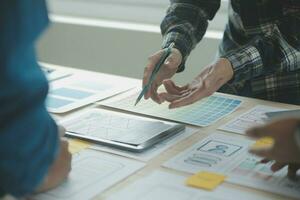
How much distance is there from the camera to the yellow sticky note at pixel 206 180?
0.77 metres

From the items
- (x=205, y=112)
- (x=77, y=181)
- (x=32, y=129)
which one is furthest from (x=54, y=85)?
(x=32, y=129)

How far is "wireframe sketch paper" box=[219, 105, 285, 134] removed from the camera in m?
1.02

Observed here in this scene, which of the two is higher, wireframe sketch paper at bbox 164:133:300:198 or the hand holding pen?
the hand holding pen

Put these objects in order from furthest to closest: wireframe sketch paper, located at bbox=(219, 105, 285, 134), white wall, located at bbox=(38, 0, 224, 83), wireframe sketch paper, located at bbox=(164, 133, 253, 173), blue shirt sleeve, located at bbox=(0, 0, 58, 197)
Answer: white wall, located at bbox=(38, 0, 224, 83)
wireframe sketch paper, located at bbox=(219, 105, 285, 134)
wireframe sketch paper, located at bbox=(164, 133, 253, 173)
blue shirt sleeve, located at bbox=(0, 0, 58, 197)

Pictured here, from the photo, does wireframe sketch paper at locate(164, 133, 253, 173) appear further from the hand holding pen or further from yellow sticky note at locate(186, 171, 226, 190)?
the hand holding pen

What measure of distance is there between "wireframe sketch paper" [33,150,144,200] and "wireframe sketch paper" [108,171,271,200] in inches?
1.5

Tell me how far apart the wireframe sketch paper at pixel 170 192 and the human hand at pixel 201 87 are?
1.03 feet

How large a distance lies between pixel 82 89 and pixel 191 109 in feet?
1.04

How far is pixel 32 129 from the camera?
0.60m

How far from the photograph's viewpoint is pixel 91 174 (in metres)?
0.82

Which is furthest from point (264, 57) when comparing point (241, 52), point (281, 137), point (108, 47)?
point (108, 47)

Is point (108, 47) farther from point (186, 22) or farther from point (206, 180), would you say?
point (206, 180)

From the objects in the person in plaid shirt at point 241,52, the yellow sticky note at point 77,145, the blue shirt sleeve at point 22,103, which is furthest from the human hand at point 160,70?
the blue shirt sleeve at point 22,103

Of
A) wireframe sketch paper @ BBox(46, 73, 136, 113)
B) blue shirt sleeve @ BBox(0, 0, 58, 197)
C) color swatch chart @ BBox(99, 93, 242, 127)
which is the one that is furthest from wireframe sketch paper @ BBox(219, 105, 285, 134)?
blue shirt sleeve @ BBox(0, 0, 58, 197)
